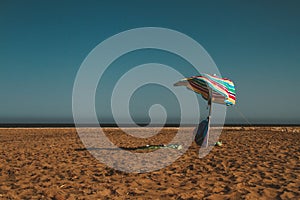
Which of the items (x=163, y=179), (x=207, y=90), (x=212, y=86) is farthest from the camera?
(x=207, y=90)

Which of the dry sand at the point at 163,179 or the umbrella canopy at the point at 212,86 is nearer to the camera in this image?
the dry sand at the point at 163,179

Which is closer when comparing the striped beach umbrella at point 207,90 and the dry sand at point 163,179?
the dry sand at point 163,179

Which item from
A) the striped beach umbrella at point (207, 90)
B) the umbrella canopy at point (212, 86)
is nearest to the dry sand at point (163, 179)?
the striped beach umbrella at point (207, 90)

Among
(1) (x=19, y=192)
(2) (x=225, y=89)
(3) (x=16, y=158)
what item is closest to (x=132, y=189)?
(1) (x=19, y=192)

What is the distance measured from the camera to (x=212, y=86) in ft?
33.2

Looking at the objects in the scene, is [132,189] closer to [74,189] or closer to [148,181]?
[148,181]

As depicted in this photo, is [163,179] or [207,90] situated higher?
[207,90]

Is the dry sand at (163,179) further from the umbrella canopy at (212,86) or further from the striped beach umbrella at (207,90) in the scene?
the umbrella canopy at (212,86)

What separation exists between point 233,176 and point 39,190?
4.45 m

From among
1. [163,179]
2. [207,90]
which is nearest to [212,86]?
[207,90]

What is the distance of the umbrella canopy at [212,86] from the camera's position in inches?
405

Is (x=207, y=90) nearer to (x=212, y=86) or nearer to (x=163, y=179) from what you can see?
(x=212, y=86)

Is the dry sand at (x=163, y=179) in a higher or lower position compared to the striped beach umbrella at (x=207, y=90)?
lower

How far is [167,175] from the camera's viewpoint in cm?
655
